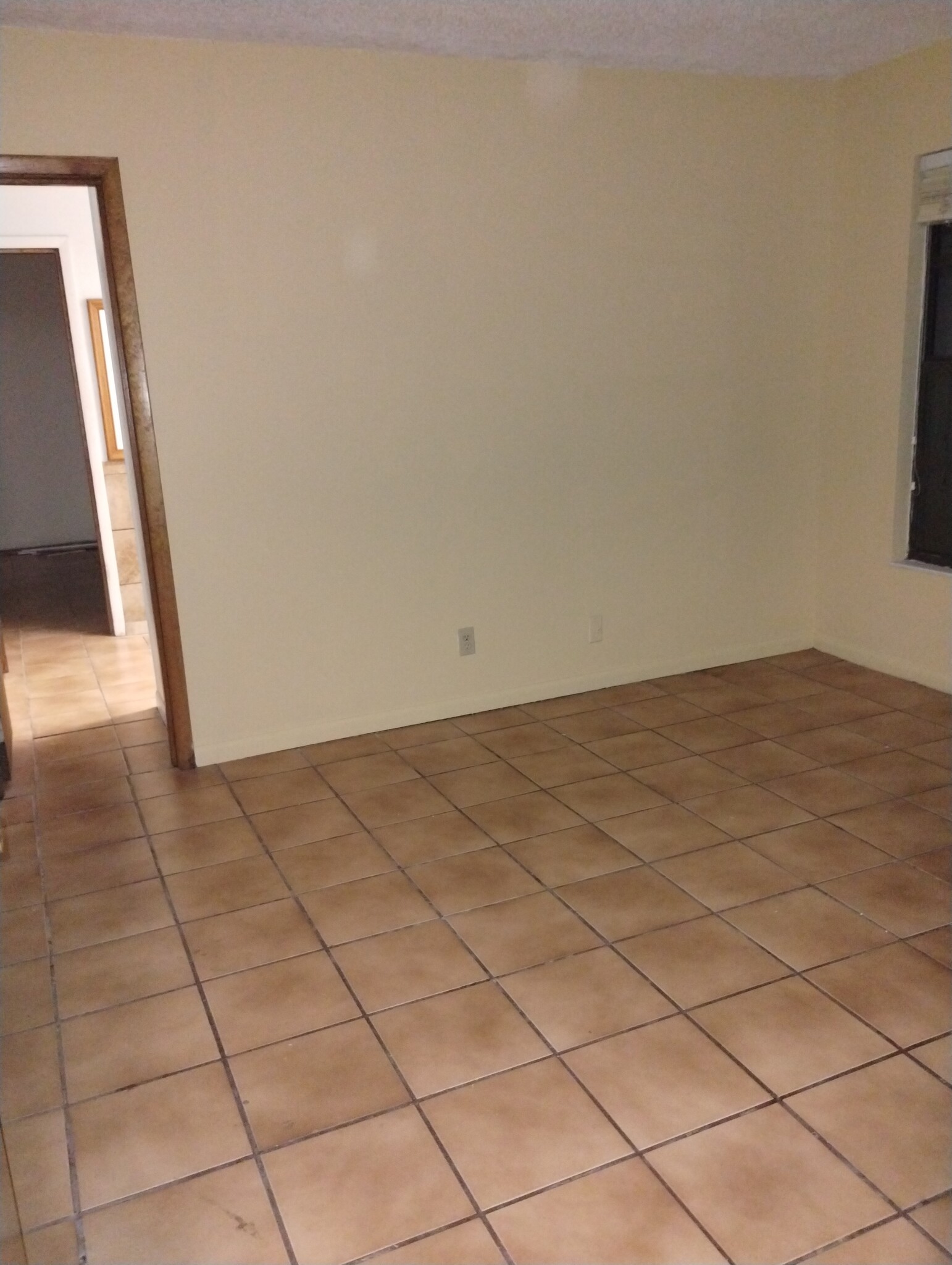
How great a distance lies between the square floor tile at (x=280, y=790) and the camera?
342cm

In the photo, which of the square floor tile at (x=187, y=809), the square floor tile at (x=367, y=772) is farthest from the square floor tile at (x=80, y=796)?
the square floor tile at (x=367, y=772)

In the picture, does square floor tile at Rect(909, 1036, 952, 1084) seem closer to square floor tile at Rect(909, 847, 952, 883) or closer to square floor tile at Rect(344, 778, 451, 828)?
square floor tile at Rect(909, 847, 952, 883)

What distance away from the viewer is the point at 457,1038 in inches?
87.4

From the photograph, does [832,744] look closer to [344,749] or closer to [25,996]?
[344,749]

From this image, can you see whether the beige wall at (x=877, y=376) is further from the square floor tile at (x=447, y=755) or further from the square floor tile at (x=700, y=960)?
the square floor tile at (x=700, y=960)

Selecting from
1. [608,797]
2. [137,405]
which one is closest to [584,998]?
[608,797]

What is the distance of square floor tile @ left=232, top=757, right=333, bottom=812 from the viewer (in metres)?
3.42

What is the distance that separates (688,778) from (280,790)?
1.40 meters

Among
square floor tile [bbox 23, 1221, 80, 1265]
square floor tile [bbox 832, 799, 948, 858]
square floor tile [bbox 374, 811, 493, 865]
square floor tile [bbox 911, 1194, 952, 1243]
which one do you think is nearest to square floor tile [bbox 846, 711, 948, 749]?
square floor tile [bbox 832, 799, 948, 858]

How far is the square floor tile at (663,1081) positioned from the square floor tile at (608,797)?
1053mm

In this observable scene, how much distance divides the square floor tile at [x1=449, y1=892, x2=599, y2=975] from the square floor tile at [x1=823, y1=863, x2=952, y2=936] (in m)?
0.72

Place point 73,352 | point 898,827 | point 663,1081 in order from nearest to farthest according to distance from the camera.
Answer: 1. point 663,1081
2. point 898,827
3. point 73,352

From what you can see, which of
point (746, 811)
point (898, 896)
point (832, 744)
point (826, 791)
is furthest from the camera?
point (832, 744)

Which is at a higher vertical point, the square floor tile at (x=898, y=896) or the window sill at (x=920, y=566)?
the window sill at (x=920, y=566)
